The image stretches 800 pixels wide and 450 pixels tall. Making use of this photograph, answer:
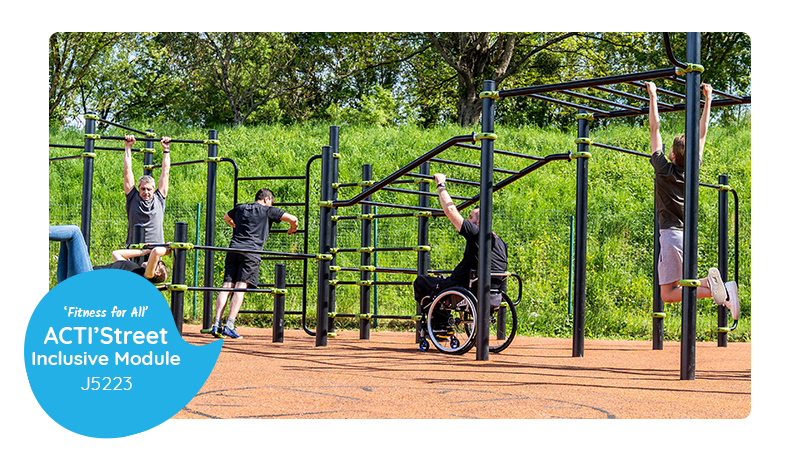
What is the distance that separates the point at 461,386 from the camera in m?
4.49

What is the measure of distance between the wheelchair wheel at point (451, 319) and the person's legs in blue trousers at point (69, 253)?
3.18m

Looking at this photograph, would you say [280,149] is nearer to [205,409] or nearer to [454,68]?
[454,68]

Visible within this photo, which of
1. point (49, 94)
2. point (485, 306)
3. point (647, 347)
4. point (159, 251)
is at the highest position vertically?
point (49, 94)

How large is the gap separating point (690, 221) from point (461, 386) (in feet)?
5.77

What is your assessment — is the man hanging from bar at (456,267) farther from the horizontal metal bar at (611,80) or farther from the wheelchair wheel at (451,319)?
the horizontal metal bar at (611,80)

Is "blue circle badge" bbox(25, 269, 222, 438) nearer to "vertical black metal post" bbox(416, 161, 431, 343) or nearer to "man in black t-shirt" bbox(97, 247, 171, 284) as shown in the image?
"man in black t-shirt" bbox(97, 247, 171, 284)

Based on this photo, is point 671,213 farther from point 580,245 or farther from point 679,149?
point 580,245

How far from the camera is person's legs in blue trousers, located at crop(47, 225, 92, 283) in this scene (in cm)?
368

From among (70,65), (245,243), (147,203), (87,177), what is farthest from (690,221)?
(70,65)

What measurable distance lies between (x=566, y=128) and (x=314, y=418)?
20.2 m

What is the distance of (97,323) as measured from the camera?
10.7ft

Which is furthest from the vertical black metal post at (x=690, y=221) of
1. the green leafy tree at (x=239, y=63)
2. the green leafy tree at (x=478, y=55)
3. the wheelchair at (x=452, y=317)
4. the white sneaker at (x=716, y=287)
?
the green leafy tree at (x=239, y=63)

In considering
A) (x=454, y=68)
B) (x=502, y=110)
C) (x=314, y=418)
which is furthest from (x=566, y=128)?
(x=314, y=418)

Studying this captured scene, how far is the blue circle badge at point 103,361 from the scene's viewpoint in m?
3.22
